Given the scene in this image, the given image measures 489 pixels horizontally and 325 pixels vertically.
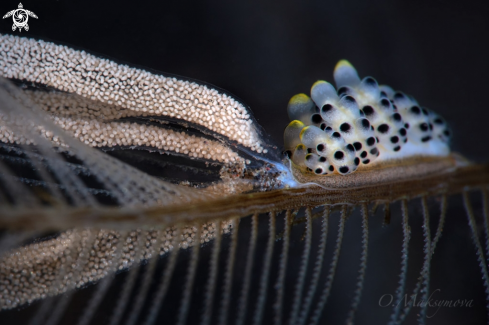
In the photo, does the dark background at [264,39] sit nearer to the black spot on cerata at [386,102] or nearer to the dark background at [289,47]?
the dark background at [289,47]

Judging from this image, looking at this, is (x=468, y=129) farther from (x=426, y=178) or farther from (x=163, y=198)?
(x=163, y=198)

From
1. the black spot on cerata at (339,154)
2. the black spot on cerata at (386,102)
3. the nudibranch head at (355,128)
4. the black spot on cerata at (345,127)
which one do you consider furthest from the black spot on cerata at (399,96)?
the black spot on cerata at (339,154)

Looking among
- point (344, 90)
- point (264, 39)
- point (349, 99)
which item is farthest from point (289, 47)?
point (349, 99)

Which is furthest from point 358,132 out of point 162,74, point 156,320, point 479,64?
point 156,320

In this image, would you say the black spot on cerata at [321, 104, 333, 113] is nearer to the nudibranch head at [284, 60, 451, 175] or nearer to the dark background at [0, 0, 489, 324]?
the nudibranch head at [284, 60, 451, 175]

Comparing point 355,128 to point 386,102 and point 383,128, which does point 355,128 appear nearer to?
point 383,128
